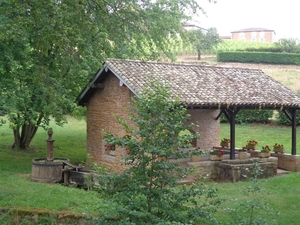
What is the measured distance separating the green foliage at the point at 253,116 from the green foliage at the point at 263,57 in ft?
53.5

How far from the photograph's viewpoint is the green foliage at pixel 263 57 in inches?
1688

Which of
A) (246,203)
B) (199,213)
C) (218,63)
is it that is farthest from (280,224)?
(218,63)

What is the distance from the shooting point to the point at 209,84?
15.5 meters

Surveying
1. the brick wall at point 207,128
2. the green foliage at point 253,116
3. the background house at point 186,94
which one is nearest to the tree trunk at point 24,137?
the background house at point 186,94

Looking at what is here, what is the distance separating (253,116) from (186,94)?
15.5 meters

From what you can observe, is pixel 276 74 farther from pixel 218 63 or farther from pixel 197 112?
pixel 197 112

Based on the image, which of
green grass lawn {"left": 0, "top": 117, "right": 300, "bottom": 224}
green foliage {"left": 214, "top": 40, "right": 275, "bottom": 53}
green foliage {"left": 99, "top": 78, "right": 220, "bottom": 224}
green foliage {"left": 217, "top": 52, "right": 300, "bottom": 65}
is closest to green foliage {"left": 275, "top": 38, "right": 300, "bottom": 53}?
green foliage {"left": 214, "top": 40, "right": 275, "bottom": 53}

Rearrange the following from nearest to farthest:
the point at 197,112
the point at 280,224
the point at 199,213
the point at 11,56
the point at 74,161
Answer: the point at 199,213 → the point at 280,224 → the point at 11,56 → the point at 197,112 → the point at 74,161

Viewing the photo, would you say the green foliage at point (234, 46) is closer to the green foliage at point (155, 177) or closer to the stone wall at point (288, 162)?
the stone wall at point (288, 162)

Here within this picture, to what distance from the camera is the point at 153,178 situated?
7793 mm

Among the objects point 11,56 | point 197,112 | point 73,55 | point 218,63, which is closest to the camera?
point 73,55

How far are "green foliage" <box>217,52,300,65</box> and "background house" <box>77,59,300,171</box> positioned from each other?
1052 inches

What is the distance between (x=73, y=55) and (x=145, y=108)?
5.23 m

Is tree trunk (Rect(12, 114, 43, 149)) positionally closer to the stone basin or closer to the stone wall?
the stone basin
